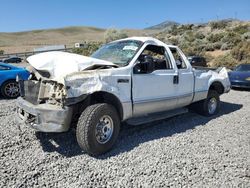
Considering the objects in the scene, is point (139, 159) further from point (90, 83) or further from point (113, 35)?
point (113, 35)

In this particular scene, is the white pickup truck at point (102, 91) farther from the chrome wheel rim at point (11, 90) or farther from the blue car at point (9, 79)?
the chrome wheel rim at point (11, 90)

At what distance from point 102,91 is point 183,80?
7.77 ft

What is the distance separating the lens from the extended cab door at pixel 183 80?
6.46 m

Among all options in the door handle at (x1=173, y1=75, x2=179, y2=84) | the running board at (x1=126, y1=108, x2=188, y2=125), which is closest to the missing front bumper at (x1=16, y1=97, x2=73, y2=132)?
the running board at (x1=126, y1=108, x2=188, y2=125)

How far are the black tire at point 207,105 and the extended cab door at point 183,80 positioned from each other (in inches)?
28.6

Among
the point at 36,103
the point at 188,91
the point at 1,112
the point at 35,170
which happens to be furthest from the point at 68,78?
the point at 1,112

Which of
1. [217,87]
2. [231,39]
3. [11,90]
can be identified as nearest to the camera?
[217,87]

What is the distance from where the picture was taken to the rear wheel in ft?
31.8

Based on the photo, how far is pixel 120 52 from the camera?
19.3 feet

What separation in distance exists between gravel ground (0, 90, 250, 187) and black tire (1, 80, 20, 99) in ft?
11.0

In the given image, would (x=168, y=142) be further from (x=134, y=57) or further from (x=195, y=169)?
(x=134, y=57)

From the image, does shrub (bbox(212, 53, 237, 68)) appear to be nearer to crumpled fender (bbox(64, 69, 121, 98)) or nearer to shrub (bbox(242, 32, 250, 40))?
shrub (bbox(242, 32, 250, 40))

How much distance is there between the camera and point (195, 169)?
14.4ft

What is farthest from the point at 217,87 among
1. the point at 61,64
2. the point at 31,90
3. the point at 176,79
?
the point at 31,90
